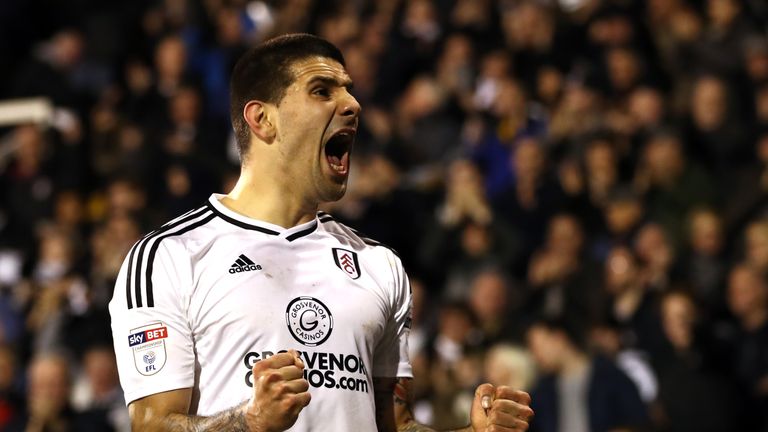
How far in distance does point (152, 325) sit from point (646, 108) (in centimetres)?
766

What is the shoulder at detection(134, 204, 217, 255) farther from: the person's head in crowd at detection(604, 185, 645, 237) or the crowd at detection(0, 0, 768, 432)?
the person's head in crowd at detection(604, 185, 645, 237)

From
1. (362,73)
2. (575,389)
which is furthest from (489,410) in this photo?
(362,73)

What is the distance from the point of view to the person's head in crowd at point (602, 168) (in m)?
10.2

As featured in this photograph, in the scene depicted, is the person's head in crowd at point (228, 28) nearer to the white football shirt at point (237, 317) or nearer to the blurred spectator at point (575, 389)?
the blurred spectator at point (575, 389)

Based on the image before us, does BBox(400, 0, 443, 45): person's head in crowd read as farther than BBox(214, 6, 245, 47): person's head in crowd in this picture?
No

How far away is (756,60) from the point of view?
10.6 metres

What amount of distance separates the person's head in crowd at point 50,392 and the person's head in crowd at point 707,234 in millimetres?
4449

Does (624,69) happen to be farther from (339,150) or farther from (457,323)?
(339,150)

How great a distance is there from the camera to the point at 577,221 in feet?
32.7

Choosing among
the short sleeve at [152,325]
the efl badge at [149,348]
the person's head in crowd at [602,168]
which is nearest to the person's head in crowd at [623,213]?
the person's head in crowd at [602,168]

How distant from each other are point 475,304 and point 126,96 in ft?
16.9

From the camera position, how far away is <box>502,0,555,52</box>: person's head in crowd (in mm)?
12062

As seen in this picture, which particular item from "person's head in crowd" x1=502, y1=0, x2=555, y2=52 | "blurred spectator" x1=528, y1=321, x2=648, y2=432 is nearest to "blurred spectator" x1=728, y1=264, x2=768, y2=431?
"blurred spectator" x1=528, y1=321, x2=648, y2=432

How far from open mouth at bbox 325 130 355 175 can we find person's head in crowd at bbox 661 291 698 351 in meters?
4.97
